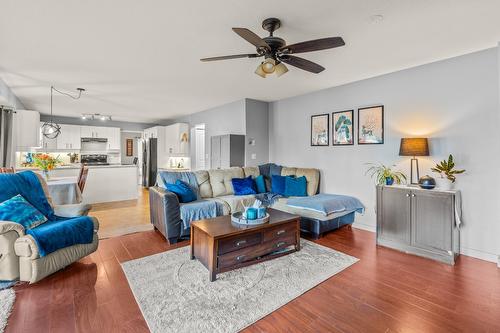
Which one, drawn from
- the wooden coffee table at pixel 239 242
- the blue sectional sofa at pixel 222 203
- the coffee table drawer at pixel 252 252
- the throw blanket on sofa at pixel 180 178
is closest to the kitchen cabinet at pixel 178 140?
the blue sectional sofa at pixel 222 203

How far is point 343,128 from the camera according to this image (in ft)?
14.6

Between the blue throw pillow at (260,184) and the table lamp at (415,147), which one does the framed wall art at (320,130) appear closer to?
the blue throw pillow at (260,184)

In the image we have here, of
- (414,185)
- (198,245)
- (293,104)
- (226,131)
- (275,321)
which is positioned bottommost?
(275,321)

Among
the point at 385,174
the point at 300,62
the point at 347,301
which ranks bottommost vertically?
the point at 347,301

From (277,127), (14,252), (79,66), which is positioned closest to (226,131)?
(277,127)

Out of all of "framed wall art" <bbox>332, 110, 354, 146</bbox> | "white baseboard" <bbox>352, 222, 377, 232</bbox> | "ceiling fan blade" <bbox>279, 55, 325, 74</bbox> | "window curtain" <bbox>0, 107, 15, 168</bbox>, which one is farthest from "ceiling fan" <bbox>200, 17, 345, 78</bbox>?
"window curtain" <bbox>0, 107, 15, 168</bbox>

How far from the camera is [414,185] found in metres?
3.42

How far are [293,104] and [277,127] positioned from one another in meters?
0.66

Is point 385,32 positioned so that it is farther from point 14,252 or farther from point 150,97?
point 150,97

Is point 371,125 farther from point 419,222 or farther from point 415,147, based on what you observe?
point 419,222

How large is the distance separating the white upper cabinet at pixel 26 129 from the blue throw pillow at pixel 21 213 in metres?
3.72

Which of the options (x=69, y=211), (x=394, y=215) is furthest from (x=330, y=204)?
(x=69, y=211)

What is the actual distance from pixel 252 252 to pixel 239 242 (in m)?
0.22

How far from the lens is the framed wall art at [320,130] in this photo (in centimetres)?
470
